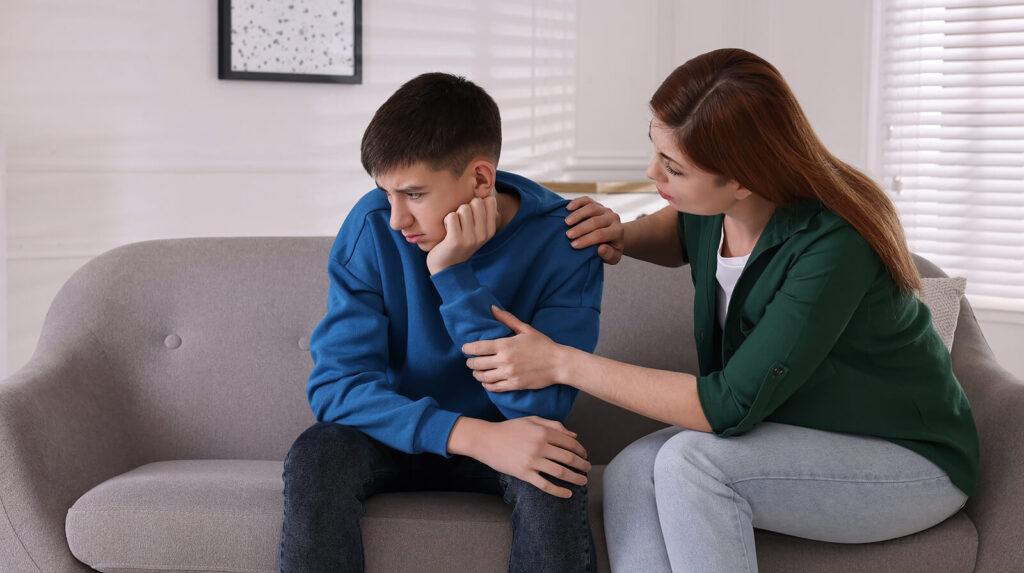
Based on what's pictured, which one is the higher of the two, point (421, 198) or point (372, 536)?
point (421, 198)

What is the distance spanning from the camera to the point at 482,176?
147 cm

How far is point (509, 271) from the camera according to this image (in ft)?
4.97

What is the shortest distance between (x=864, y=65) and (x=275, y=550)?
105 inches

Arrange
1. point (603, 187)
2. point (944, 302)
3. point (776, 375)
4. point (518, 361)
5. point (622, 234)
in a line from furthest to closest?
point (603, 187) → point (944, 302) → point (622, 234) → point (518, 361) → point (776, 375)

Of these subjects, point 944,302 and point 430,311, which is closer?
point 430,311

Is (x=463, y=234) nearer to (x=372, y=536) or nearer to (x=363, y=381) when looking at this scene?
(x=363, y=381)

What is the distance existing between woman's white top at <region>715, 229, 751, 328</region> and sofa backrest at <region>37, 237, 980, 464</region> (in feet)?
1.38

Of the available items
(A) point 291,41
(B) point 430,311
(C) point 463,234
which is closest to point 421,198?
(C) point 463,234

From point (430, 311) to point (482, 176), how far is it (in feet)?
0.78

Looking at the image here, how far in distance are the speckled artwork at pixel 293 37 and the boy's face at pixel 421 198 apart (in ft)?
6.29

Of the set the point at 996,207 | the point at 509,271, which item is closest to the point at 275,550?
the point at 509,271

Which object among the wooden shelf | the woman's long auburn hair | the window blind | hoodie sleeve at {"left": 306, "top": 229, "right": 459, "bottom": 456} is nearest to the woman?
the woman's long auburn hair

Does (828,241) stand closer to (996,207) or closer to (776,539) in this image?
(776,539)

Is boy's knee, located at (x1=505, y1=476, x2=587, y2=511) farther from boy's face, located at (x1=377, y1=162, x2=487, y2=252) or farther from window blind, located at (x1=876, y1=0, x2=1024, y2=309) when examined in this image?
window blind, located at (x1=876, y1=0, x2=1024, y2=309)
